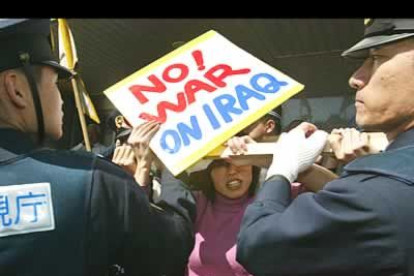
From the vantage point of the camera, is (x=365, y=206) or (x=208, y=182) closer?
(x=365, y=206)

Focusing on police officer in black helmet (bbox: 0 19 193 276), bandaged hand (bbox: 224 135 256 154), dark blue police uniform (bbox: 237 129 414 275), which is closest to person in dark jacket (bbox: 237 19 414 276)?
dark blue police uniform (bbox: 237 129 414 275)

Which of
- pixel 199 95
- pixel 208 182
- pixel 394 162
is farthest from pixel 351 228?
pixel 208 182

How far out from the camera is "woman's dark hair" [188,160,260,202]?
2375 mm

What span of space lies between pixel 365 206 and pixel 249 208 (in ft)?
1.09

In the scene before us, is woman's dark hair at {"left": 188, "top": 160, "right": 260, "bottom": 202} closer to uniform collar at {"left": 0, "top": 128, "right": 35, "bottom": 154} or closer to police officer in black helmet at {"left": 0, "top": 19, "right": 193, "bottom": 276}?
police officer in black helmet at {"left": 0, "top": 19, "right": 193, "bottom": 276}

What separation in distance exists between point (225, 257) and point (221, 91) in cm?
77

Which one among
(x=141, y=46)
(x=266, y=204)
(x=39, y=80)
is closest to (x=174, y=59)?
(x=39, y=80)

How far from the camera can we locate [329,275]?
1.26 m

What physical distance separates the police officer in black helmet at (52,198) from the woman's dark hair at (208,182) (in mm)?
833

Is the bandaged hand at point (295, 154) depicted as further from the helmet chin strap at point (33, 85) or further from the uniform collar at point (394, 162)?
the helmet chin strap at point (33, 85)

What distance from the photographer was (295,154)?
1536mm

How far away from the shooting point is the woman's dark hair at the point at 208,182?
93.5 inches

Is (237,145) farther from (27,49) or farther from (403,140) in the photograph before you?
(27,49)

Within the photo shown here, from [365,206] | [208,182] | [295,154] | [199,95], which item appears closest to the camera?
[365,206]
